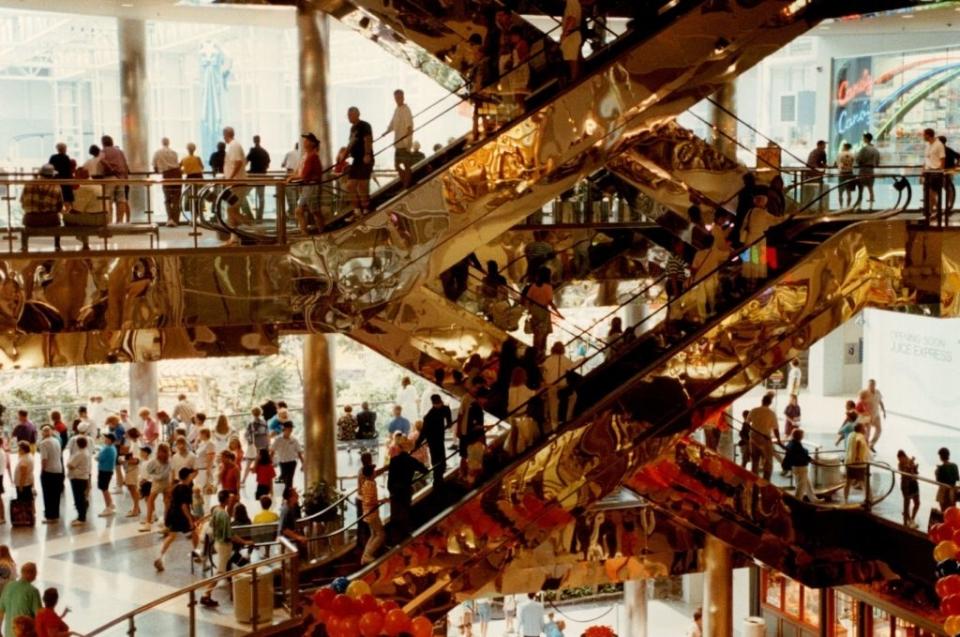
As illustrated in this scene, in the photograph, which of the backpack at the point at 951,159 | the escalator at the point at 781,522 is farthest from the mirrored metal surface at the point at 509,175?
the backpack at the point at 951,159

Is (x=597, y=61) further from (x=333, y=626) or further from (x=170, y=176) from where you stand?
(x=333, y=626)

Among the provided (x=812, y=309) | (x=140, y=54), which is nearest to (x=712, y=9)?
(x=812, y=309)

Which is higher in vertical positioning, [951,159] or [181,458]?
[951,159]

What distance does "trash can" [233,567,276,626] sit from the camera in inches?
510

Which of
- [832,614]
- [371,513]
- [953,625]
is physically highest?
[953,625]

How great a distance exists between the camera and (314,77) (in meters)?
21.1

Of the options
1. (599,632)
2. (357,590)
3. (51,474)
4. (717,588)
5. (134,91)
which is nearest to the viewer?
(357,590)

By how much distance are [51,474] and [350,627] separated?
836cm

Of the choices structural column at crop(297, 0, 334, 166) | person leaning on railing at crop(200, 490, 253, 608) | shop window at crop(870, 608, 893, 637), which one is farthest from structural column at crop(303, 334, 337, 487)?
shop window at crop(870, 608, 893, 637)

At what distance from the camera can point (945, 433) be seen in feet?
87.1

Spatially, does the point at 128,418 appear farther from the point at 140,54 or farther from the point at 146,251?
the point at 146,251

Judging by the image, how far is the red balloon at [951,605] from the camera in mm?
11406

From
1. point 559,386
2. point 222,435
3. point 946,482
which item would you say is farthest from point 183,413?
point 946,482

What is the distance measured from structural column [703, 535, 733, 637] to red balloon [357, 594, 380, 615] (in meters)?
8.98
